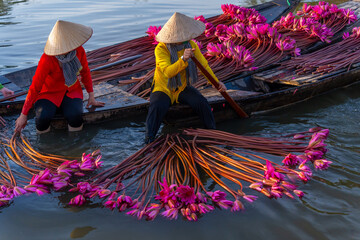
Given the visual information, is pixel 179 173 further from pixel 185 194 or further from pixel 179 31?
pixel 179 31

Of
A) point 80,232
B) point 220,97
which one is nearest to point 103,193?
point 80,232

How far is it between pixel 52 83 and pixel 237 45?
251 cm

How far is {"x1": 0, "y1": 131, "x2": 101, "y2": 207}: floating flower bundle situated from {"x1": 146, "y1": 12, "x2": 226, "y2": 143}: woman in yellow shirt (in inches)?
29.0

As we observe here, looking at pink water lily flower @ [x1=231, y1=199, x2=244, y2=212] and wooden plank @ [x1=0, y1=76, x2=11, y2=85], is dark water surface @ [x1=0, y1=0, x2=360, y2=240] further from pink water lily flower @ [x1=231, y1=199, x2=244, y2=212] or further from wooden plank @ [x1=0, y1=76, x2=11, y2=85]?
wooden plank @ [x1=0, y1=76, x2=11, y2=85]

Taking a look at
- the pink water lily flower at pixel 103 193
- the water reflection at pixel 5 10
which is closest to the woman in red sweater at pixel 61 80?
the pink water lily flower at pixel 103 193

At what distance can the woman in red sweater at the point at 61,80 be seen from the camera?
3.75m

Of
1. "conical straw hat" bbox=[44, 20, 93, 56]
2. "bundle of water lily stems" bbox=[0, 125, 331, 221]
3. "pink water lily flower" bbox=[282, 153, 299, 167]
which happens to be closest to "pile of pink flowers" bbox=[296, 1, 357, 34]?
"bundle of water lily stems" bbox=[0, 125, 331, 221]

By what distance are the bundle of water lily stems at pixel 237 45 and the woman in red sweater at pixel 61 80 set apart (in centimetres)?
81

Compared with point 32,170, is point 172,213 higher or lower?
higher

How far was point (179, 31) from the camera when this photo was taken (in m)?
3.65

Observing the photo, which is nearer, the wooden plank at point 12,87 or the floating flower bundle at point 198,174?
the floating flower bundle at point 198,174

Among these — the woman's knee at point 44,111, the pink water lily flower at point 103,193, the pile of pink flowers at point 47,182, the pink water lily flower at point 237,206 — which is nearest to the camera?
the pink water lily flower at point 237,206


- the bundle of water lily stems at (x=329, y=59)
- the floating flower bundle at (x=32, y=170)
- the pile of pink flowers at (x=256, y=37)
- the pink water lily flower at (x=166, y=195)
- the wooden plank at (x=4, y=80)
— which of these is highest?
the pile of pink flowers at (x=256, y=37)

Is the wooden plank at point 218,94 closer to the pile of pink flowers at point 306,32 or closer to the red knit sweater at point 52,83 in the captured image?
the red knit sweater at point 52,83
